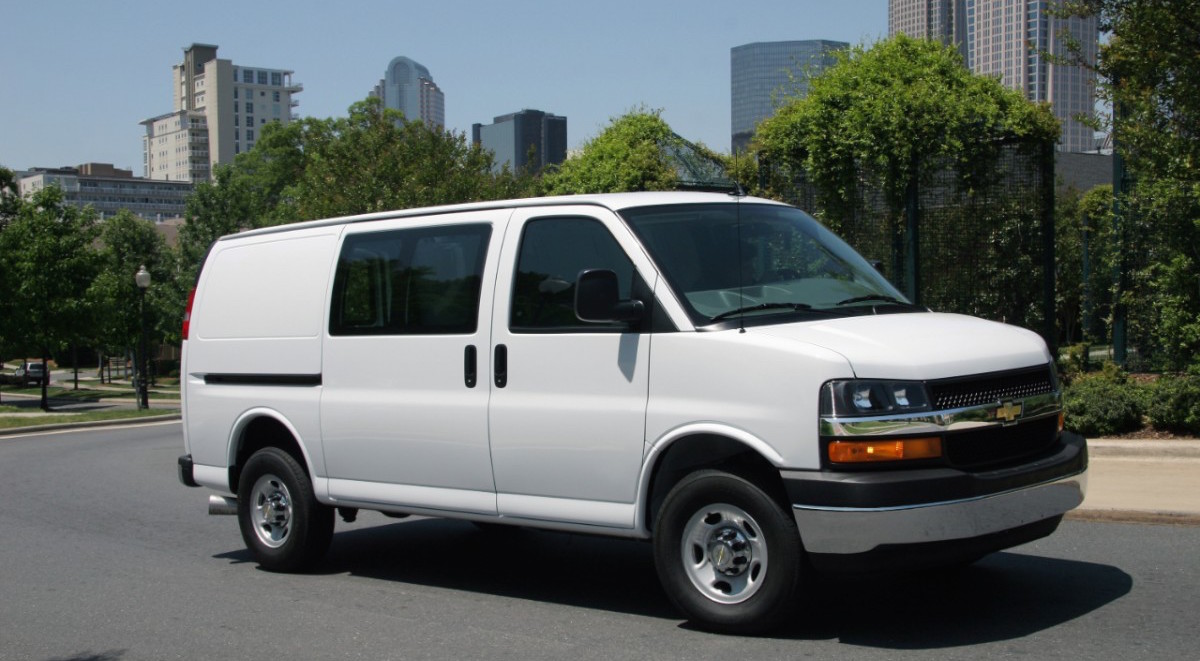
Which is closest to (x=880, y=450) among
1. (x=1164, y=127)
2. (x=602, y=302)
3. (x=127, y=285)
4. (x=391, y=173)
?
(x=602, y=302)

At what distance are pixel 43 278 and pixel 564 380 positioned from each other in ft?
142

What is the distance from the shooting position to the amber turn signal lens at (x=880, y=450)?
227 inches

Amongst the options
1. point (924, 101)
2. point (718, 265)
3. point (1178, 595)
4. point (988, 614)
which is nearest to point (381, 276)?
point (718, 265)

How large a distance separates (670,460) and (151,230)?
249 ft

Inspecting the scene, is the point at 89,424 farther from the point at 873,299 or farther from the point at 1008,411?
the point at 1008,411

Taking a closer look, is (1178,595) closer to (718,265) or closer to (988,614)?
(988,614)

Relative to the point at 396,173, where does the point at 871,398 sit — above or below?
below

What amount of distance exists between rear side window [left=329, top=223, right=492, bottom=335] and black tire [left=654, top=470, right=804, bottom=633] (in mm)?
1896

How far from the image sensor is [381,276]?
26.6ft

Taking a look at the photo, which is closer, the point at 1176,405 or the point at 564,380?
the point at 564,380

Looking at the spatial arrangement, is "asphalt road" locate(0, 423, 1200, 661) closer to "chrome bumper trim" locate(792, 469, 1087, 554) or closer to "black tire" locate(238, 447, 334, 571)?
"black tire" locate(238, 447, 334, 571)

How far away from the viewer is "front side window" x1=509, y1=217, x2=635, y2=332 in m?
6.93

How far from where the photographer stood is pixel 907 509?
18.7ft

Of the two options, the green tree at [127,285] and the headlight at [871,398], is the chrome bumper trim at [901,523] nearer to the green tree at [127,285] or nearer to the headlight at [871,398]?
the headlight at [871,398]
